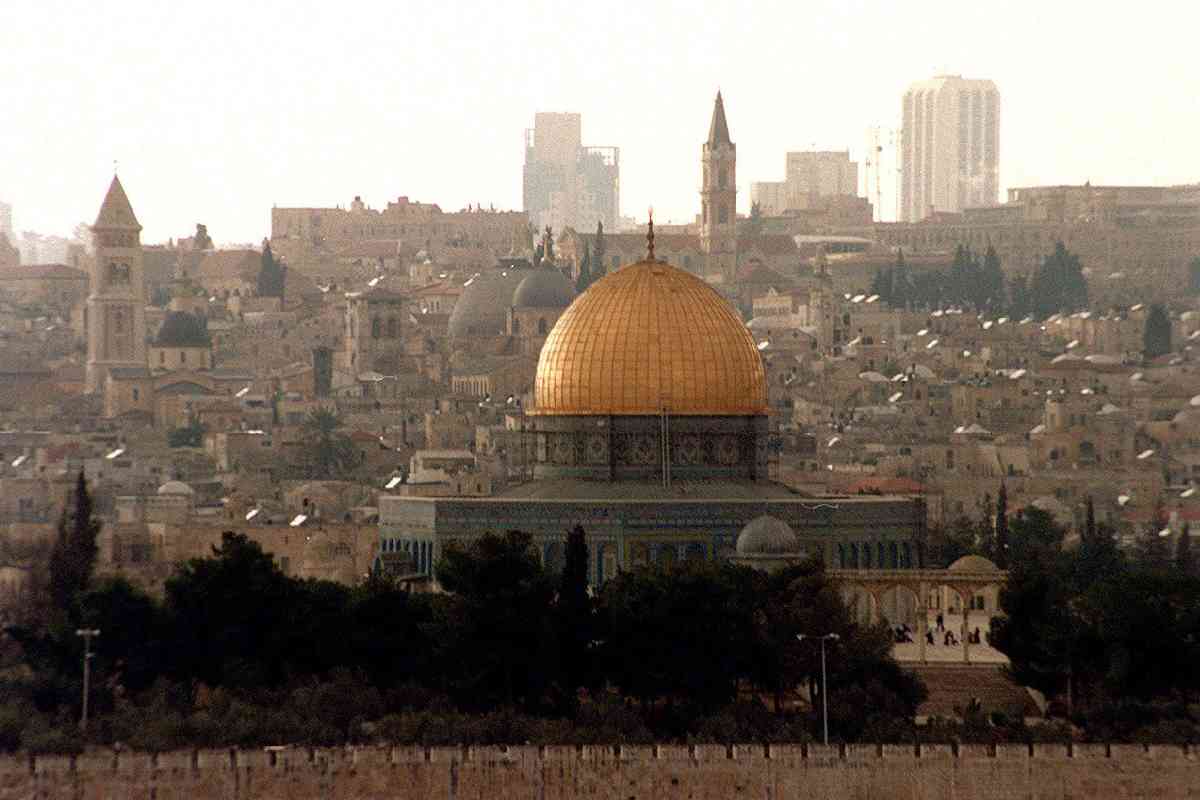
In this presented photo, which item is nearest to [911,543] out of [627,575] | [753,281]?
[627,575]

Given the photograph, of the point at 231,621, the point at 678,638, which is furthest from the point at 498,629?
the point at 231,621

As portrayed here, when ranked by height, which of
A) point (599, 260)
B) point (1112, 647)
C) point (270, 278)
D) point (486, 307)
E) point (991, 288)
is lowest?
point (1112, 647)

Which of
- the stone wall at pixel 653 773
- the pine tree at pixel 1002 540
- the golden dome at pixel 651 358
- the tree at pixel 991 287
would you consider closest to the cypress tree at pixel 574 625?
the stone wall at pixel 653 773

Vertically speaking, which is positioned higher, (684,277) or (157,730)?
(684,277)

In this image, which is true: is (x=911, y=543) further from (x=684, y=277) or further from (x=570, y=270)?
(x=570, y=270)

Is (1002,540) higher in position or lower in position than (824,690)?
higher

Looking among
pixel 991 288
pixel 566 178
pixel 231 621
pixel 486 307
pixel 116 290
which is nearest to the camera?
pixel 231 621

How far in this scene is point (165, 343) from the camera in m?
130

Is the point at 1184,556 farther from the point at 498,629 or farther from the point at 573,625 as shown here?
the point at 498,629

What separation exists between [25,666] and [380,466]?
4742 centimetres

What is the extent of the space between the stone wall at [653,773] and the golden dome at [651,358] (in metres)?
14.9

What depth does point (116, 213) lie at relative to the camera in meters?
129

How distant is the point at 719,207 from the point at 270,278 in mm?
14017

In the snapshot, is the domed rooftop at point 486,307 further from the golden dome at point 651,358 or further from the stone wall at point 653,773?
the stone wall at point 653,773
